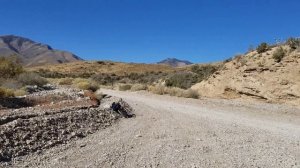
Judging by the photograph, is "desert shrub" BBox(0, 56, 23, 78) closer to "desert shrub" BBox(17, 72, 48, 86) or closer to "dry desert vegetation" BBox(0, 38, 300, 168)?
"desert shrub" BBox(17, 72, 48, 86)

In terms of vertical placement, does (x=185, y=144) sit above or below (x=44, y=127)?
below

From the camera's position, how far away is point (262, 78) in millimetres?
26609

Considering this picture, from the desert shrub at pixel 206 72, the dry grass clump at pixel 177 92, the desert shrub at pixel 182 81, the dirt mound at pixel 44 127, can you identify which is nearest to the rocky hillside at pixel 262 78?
the dry grass clump at pixel 177 92

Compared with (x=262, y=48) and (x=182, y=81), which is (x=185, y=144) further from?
(x=182, y=81)

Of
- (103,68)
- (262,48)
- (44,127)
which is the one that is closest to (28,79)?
(262,48)

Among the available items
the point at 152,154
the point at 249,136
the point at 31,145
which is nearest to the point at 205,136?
the point at 249,136

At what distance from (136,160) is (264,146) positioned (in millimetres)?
3671

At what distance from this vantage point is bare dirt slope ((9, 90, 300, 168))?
9445 millimetres

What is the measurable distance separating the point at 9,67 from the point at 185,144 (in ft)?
93.1

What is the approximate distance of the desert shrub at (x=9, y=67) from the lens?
36.0 meters

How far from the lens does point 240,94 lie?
2756cm

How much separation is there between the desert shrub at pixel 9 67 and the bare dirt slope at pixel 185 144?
2086 centimetres

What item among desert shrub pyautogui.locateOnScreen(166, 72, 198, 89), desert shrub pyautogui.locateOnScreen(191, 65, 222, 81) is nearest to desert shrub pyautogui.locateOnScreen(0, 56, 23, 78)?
desert shrub pyautogui.locateOnScreen(166, 72, 198, 89)

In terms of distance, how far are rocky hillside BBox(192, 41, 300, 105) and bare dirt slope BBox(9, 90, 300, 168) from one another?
6.40 m
